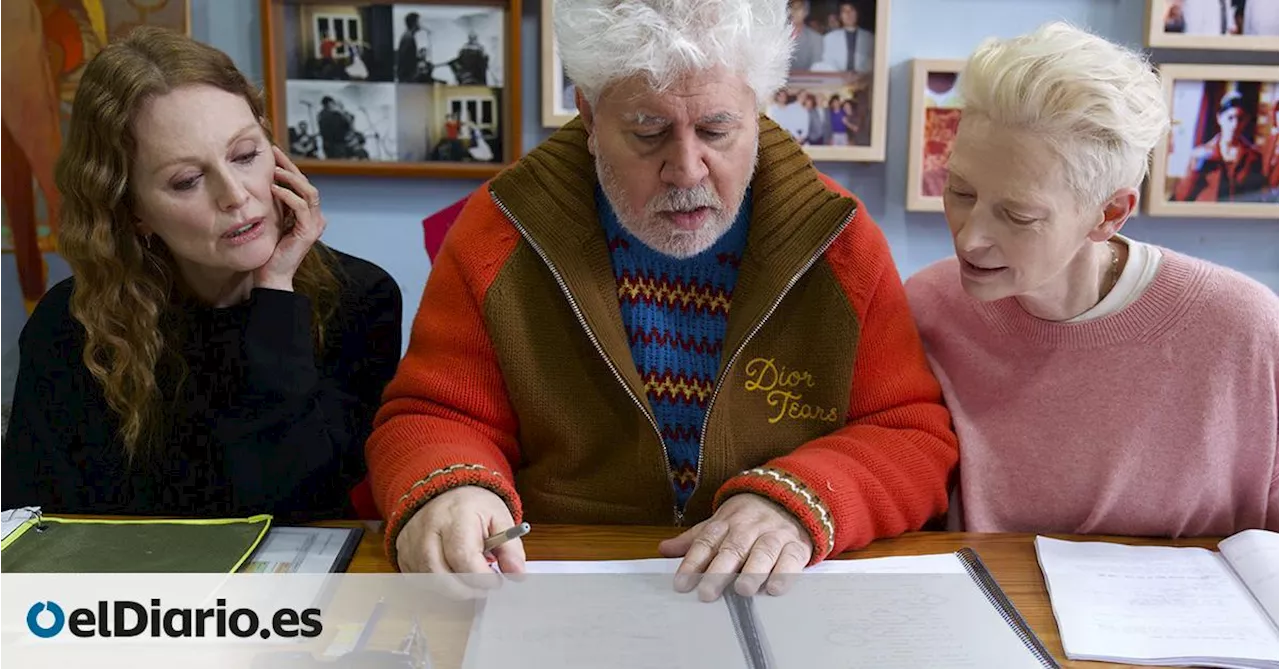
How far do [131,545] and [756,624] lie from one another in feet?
2.21

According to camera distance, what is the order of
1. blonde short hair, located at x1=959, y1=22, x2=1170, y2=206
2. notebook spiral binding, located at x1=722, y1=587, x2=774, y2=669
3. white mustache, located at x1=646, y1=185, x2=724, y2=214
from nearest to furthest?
notebook spiral binding, located at x1=722, y1=587, x2=774, y2=669 < blonde short hair, located at x1=959, y1=22, x2=1170, y2=206 < white mustache, located at x1=646, y1=185, x2=724, y2=214

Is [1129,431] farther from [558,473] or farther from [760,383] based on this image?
[558,473]

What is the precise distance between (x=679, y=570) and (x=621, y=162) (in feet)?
1.56

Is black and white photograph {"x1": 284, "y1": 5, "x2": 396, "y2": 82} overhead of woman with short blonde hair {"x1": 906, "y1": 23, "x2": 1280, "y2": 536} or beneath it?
overhead

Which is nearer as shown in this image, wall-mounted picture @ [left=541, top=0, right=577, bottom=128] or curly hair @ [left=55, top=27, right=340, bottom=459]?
curly hair @ [left=55, top=27, right=340, bottom=459]

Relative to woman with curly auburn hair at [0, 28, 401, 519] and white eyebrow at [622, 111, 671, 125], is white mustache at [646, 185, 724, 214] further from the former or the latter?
woman with curly auburn hair at [0, 28, 401, 519]

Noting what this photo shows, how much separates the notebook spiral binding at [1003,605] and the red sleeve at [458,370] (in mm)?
525

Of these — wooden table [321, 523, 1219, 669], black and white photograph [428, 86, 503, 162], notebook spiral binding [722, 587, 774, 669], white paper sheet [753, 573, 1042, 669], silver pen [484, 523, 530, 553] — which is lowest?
wooden table [321, 523, 1219, 669]

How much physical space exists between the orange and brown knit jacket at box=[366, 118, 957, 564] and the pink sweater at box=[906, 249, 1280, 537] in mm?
82

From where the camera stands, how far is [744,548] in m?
1.00

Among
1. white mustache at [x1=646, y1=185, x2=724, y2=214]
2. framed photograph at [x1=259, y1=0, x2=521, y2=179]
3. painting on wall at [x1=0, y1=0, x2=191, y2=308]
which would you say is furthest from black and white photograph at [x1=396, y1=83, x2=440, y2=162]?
white mustache at [x1=646, y1=185, x2=724, y2=214]

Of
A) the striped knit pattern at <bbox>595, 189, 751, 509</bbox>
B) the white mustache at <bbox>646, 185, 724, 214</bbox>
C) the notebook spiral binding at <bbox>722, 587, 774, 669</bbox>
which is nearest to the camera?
the notebook spiral binding at <bbox>722, 587, 774, 669</bbox>

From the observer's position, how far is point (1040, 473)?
123 cm

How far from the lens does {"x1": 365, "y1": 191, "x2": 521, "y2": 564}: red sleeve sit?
3.98 ft
